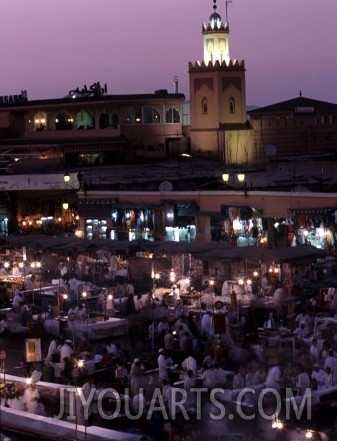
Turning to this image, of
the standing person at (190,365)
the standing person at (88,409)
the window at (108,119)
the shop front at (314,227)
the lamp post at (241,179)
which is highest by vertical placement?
the window at (108,119)

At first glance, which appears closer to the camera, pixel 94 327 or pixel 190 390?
pixel 190 390

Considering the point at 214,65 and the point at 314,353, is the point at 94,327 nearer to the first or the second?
the point at 314,353

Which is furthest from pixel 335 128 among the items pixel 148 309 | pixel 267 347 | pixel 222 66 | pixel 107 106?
pixel 267 347

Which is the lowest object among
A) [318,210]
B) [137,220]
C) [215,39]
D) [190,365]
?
[190,365]

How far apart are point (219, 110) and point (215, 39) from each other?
448 cm

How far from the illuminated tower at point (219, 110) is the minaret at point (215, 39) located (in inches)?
37.2

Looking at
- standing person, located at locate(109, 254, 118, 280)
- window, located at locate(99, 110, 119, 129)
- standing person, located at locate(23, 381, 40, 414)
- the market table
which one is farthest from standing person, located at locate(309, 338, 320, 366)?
window, located at locate(99, 110, 119, 129)

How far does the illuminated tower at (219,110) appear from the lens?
48.9 metres

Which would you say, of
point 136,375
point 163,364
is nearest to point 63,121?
point 163,364

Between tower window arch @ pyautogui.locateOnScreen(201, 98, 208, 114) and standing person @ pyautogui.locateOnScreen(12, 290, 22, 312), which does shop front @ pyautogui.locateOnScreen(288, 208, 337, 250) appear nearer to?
standing person @ pyautogui.locateOnScreen(12, 290, 22, 312)

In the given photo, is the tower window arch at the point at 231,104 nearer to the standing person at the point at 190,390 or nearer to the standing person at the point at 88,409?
the standing person at the point at 190,390

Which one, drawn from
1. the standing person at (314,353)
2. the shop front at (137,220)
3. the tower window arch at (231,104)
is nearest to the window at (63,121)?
the tower window arch at (231,104)

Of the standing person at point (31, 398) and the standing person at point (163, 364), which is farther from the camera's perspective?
the standing person at point (163, 364)

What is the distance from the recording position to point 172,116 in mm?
52281
